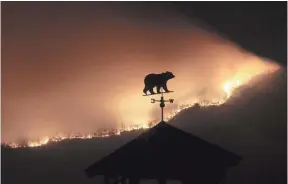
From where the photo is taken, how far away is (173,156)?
577 cm

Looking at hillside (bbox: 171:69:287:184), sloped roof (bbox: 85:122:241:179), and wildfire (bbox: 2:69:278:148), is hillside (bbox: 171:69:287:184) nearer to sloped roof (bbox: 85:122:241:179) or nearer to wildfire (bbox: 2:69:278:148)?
wildfire (bbox: 2:69:278:148)

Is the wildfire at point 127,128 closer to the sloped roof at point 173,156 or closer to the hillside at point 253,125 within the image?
the hillside at point 253,125

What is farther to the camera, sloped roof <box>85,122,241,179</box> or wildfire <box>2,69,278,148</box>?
wildfire <box>2,69,278,148</box>

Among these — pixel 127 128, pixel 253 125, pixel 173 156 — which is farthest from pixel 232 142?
pixel 173 156

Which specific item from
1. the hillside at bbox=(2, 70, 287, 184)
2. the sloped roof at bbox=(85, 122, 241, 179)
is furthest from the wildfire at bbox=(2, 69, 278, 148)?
the sloped roof at bbox=(85, 122, 241, 179)

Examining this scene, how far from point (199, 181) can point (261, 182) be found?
A: 9.29 m

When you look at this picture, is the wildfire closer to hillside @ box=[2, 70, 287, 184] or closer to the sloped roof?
hillside @ box=[2, 70, 287, 184]

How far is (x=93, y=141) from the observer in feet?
48.4

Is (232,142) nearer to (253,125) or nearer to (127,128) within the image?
(253,125)

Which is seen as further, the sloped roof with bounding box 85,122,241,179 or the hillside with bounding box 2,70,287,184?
the hillside with bounding box 2,70,287,184

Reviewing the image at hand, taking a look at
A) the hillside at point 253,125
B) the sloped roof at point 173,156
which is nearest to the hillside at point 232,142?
the hillside at point 253,125

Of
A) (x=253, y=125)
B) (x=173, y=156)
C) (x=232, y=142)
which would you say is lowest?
(x=232, y=142)

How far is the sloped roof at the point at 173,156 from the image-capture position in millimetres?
5766

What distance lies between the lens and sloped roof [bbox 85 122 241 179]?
577 centimetres
